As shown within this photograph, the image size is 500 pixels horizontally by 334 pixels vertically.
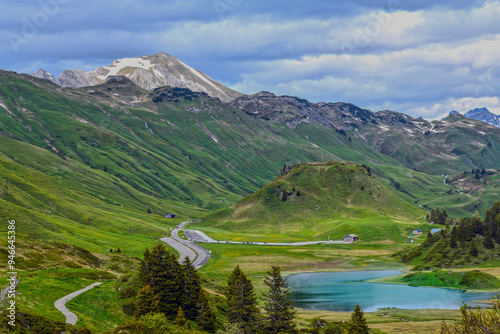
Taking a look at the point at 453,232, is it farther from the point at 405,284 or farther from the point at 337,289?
the point at 337,289

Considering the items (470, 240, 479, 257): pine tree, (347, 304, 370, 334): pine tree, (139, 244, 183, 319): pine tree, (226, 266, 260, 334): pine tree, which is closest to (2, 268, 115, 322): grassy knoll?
(139, 244, 183, 319): pine tree

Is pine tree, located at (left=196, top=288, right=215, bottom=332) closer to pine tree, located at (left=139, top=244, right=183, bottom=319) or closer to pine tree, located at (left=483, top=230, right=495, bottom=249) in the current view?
pine tree, located at (left=139, top=244, right=183, bottom=319)

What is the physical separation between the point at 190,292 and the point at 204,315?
169 inches

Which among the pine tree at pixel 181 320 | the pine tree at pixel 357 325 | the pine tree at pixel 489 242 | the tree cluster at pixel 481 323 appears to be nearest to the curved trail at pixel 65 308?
the pine tree at pixel 181 320

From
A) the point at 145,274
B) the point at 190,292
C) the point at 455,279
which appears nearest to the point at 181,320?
the point at 190,292

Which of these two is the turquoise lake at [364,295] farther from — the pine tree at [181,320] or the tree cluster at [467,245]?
the pine tree at [181,320]

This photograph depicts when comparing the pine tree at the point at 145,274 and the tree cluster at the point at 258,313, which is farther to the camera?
the pine tree at the point at 145,274

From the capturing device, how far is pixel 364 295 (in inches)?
4621

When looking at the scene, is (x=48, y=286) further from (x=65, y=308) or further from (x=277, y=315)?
(x=277, y=315)

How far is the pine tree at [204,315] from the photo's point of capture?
66.6 metres

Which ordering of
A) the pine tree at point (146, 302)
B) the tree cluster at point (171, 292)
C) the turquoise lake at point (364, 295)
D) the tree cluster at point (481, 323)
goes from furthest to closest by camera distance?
the turquoise lake at point (364, 295) < the tree cluster at point (171, 292) < the pine tree at point (146, 302) < the tree cluster at point (481, 323)

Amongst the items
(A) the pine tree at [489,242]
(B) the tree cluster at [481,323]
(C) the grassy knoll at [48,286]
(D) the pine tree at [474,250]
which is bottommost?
(B) the tree cluster at [481,323]

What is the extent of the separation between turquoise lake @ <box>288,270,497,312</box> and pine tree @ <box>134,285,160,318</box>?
167 ft

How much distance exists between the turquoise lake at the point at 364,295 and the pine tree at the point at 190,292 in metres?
41.6
